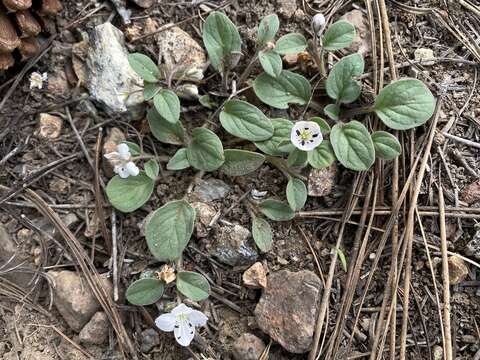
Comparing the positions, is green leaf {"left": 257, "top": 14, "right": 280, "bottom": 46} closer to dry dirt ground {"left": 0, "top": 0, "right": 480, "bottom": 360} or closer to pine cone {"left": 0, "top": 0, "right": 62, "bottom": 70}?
dry dirt ground {"left": 0, "top": 0, "right": 480, "bottom": 360}

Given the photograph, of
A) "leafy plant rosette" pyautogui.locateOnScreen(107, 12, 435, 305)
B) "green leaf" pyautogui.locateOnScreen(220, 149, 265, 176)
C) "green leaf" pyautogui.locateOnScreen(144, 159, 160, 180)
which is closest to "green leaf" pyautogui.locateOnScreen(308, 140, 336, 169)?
"leafy plant rosette" pyautogui.locateOnScreen(107, 12, 435, 305)

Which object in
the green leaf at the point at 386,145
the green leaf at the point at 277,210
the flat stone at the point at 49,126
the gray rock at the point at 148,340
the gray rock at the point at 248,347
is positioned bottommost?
the gray rock at the point at 248,347

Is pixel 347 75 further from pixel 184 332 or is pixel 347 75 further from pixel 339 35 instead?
pixel 184 332

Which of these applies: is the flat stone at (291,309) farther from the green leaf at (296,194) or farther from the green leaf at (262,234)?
the green leaf at (296,194)

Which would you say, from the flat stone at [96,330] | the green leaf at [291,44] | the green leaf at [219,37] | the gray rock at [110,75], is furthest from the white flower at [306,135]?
the flat stone at [96,330]

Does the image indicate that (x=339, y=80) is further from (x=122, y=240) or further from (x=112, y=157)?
(x=122, y=240)

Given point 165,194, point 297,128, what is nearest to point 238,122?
point 297,128
